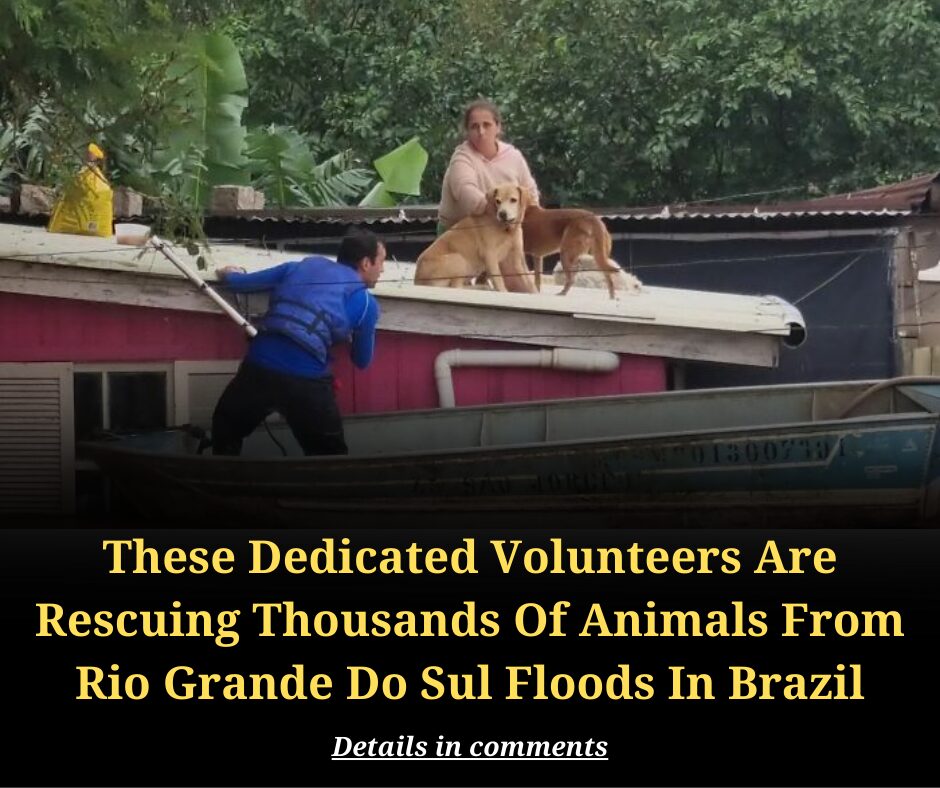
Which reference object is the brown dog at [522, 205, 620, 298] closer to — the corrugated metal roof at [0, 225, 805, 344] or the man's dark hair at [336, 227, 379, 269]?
the corrugated metal roof at [0, 225, 805, 344]

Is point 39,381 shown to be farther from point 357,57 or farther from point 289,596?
point 357,57

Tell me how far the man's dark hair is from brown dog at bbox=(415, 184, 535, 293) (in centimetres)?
51

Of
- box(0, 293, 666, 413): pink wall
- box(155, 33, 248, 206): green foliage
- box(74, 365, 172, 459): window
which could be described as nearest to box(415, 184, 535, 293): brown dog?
box(0, 293, 666, 413): pink wall

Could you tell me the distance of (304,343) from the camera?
462 inches

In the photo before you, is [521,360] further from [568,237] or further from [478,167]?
[478,167]

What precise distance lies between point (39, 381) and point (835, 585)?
526 centimetres

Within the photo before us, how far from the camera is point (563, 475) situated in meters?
11.1

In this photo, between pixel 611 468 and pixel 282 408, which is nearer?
pixel 611 468

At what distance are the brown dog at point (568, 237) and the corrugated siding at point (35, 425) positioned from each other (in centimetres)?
319

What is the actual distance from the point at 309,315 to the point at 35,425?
194 cm

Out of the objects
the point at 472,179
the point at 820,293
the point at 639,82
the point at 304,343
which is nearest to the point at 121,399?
the point at 304,343

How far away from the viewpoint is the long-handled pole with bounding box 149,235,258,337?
38.8 feet

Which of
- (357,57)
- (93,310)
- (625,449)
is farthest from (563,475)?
(357,57)

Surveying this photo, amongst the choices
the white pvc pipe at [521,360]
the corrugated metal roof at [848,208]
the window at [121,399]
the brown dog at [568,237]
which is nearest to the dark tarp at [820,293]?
the corrugated metal roof at [848,208]
